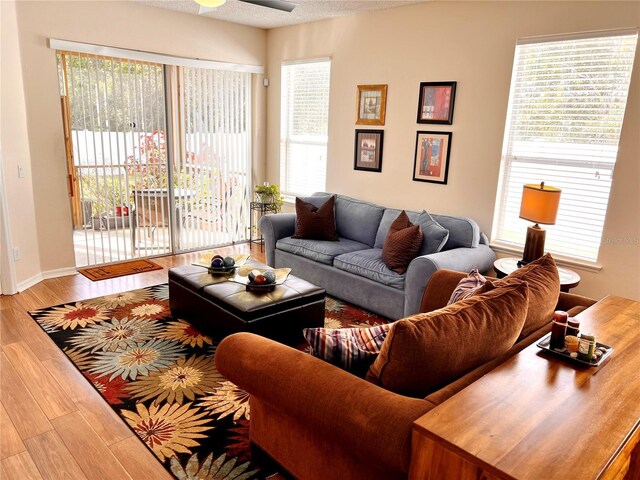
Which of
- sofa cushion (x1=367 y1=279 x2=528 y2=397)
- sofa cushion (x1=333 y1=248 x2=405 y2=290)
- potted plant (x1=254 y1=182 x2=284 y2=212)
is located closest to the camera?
sofa cushion (x1=367 y1=279 x2=528 y2=397)

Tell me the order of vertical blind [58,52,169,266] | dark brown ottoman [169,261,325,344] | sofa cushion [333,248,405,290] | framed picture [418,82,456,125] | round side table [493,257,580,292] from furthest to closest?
vertical blind [58,52,169,266] → framed picture [418,82,456,125] → sofa cushion [333,248,405,290] → round side table [493,257,580,292] → dark brown ottoman [169,261,325,344]

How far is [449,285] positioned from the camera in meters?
2.70

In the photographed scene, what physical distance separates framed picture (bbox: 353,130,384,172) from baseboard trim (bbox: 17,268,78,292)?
319 centimetres

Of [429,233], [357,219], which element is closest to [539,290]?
[429,233]

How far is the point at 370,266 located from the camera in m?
3.90

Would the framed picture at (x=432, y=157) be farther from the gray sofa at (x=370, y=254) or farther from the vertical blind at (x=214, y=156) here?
the vertical blind at (x=214, y=156)

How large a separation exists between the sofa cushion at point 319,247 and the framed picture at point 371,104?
4.21ft

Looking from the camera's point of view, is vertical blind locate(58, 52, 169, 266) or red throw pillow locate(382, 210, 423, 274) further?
vertical blind locate(58, 52, 169, 266)

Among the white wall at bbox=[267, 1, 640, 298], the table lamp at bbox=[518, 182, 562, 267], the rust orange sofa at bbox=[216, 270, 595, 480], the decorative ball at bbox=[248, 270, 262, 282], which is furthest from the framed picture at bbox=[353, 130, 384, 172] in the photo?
the rust orange sofa at bbox=[216, 270, 595, 480]

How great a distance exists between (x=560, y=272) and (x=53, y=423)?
336cm

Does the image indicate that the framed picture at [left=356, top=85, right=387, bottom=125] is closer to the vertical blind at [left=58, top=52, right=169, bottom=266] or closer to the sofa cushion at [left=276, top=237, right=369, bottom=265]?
the sofa cushion at [left=276, top=237, right=369, bottom=265]

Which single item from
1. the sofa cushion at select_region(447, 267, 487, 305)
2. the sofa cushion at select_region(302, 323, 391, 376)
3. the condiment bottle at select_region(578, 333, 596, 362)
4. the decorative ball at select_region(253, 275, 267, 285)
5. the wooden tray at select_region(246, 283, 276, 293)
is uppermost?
the sofa cushion at select_region(447, 267, 487, 305)

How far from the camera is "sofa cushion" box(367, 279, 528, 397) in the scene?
149 centimetres

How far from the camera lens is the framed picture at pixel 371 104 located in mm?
4703
